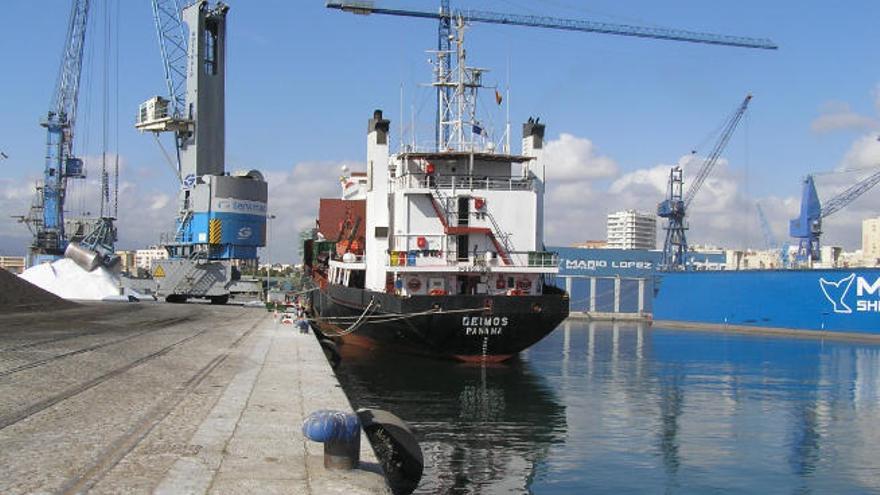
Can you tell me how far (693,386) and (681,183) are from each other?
68.0 m

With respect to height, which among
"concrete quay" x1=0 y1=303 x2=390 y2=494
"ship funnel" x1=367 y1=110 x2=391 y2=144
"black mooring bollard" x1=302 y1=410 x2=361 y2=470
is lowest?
"concrete quay" x1=0 y1=303 x2=390 y2=494

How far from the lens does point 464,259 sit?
29875mm

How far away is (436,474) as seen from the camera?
14.2 metres

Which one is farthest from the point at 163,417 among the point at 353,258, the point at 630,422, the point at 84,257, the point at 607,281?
the point at 607,281

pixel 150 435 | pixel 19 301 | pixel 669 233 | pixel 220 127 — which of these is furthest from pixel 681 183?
pixel 150 435

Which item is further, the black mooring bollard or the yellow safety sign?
the yellow safety sign

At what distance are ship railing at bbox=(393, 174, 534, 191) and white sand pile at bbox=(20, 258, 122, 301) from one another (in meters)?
29.1

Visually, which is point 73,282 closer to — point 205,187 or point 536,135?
point 205,187

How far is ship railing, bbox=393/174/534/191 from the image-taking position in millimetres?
30734

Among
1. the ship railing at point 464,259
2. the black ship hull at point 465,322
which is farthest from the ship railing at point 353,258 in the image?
the ship railing at point 464,259

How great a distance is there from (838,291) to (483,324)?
42.4m

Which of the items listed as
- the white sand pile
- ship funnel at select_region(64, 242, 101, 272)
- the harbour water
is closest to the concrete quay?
the harbour water

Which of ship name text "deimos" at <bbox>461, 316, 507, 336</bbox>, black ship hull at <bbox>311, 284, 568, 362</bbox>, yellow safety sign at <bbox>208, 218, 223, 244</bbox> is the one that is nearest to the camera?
black ship hull at <bbox>311, 284, 568, 362</bbox>

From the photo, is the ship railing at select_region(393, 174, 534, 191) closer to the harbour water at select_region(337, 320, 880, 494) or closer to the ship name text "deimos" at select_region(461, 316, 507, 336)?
the ship name text "deimos" at select_region(461, 316, 507, 336)
